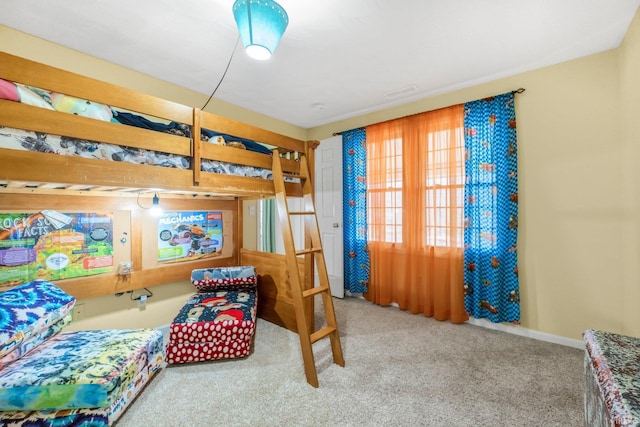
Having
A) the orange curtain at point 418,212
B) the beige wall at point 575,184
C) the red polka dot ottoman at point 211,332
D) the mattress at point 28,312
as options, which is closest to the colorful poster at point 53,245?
the mattress at point 28,312

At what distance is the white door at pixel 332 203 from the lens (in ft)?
11.9

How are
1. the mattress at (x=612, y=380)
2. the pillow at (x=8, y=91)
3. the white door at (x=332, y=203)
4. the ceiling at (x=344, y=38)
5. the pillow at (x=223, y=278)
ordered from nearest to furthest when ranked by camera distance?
the mattress at (x=612, y=380) < the pillow at (x=8, y=91) < the ceiling at (x=344, y=38) < the pillow at (x=223, y=278) < the white door at (x=332, y=203)

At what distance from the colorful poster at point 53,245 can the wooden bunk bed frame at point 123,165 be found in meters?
0.09

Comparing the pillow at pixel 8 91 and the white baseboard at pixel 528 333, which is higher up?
the pillow at pixel 8 91

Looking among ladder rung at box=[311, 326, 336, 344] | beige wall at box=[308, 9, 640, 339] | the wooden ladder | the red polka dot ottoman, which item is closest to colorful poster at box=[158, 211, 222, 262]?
the red polka dot ottoman

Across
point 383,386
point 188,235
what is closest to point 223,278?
point 188,235

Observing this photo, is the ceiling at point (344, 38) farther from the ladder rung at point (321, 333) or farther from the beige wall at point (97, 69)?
the ladder rung at point (321, 333)

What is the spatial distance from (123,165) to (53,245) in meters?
1.34

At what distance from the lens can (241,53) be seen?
217 cm

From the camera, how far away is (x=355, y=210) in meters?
3.57

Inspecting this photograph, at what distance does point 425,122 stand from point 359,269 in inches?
78.9

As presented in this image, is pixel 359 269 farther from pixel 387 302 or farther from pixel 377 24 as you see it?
pixel 377 24

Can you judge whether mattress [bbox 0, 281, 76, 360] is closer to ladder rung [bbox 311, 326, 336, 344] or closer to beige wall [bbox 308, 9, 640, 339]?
→ ladder rung [bbox 311, 326, 336, 344]

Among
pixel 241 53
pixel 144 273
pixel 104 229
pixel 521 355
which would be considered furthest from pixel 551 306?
pixel 104 229
